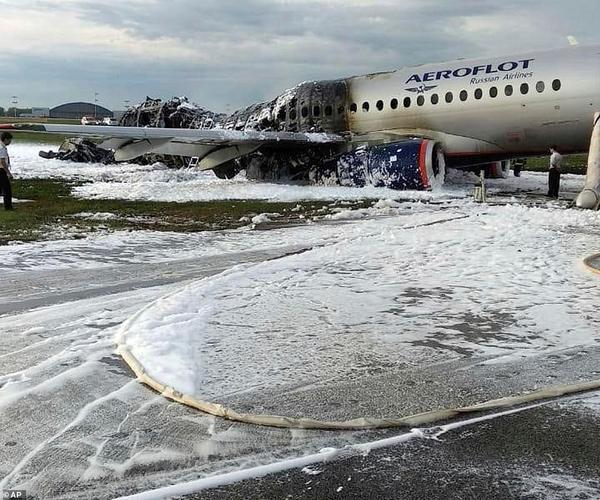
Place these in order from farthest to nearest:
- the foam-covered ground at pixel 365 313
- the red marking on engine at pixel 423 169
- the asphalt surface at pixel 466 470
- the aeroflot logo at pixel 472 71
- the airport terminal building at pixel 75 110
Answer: the airport terminal building at pixel 75 110
the aeroflot logo at pixel 472 71
the red marking on engine at pixel 423 169
the foam-covered ground at pixel 365 313
the asphalt surface at pixel 466 470

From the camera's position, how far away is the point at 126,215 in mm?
12844

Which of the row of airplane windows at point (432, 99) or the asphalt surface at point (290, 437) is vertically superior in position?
the row of airplane windows at point (432, 99)

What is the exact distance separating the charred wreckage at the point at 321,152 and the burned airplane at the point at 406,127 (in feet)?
0.10

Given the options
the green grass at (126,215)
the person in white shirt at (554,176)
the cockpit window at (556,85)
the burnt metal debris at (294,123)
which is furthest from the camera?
the burnt metal debris at (294,123)

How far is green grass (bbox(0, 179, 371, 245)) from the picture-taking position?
426 inches

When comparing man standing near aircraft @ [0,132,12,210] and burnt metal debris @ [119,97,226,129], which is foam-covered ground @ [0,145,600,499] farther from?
burnt metal debris @ [119,97,226,129]

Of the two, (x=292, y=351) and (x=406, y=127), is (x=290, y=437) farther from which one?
(x=406, y=127)

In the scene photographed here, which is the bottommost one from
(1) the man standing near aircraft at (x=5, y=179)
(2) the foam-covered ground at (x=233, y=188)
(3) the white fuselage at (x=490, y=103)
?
(2) the foam-covered ground at (x=233, y=188)

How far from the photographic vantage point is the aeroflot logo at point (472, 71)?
16.1m

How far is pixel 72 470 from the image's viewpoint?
298 cm

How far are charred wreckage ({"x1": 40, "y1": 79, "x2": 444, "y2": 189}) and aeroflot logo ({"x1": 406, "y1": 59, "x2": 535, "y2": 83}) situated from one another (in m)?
1.83

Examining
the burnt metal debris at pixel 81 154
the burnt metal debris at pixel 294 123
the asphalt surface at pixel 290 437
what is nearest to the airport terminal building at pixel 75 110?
the burnt metal debris at pixel 81 154

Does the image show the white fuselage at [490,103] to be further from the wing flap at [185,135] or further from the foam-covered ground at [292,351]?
the foam-covered ground at [292,351]

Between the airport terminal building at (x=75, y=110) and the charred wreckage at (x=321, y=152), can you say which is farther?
the airport terminal building at (x=75, y=110)
